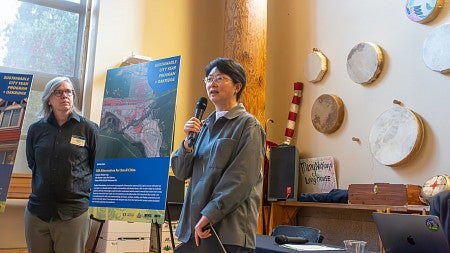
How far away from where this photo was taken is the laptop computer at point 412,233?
158 centimetres

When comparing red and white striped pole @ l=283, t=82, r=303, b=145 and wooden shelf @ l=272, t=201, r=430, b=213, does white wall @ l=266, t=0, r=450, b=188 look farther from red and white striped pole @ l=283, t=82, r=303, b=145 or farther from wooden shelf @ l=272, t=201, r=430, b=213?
wooden shelf @ l=272, t=201, r=430, b=213

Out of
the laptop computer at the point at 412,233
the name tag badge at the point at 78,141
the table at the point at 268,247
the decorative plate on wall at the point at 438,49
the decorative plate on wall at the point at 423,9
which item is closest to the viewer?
the laptop computer at the point at 412,233

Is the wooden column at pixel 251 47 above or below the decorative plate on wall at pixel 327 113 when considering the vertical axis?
above

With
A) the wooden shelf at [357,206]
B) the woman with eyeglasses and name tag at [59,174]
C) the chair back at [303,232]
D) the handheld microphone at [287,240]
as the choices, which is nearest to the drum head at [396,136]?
the wooden shelf at [357,206]

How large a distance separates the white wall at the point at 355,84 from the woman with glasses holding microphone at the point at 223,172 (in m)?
2.43

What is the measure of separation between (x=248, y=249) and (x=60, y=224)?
1192 millimetres

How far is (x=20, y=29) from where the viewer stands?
4.80 m

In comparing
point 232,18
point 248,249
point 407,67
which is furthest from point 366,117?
point 248,249

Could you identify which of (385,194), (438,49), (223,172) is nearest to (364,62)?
(438,49)

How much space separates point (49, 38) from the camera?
4941 millimetres

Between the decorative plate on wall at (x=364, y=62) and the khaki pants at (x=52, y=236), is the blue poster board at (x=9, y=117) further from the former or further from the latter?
the decorative plate on wall at (x=364, y=62)

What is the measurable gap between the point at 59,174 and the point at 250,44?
9.20 ft

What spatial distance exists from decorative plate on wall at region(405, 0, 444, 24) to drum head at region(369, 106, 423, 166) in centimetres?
76

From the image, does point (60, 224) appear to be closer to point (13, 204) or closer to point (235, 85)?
point (235, 85)
